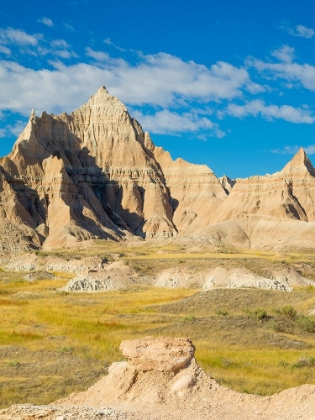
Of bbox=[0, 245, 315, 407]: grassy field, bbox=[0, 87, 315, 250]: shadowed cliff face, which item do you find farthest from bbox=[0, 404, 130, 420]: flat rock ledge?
bbox=[0, 87, 315, 250]: shadowed cliff face

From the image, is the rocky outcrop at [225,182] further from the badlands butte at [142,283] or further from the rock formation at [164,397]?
the rock formation at [164,397]

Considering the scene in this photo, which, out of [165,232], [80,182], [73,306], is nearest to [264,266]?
[73,306]

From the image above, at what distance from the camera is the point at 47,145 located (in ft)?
502

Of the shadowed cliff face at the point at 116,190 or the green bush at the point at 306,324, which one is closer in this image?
the green bush at the point at 306,324

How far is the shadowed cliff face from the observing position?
12200 centimetres

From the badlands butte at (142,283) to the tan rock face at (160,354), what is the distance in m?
0.03

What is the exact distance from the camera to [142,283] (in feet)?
197

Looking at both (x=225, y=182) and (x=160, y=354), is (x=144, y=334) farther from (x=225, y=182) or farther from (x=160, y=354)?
(x=225, y=182)

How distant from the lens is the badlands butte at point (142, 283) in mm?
13867

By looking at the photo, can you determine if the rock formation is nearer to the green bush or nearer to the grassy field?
the grassy field

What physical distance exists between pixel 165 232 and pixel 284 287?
294ft

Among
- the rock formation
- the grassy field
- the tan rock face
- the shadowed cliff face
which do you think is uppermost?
the shadowed cliff face

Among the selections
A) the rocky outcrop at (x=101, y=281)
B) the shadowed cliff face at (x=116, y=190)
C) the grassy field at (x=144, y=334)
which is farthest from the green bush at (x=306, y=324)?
the shadowed cliff face at (x=116, y=190)

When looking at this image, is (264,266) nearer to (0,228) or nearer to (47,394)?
(47,394)
